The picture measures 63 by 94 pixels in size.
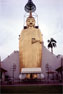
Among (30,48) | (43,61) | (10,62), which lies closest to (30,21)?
(30,48)

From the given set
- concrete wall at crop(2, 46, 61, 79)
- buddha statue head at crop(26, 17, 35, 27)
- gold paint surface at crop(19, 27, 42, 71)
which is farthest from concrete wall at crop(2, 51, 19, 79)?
buddha statue head at crop(26, 17, 35, 27)

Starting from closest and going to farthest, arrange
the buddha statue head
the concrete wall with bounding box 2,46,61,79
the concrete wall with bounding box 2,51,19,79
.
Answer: the buddha statue head → the concrete wall with bounding box 2,46,61,79 → the concrete wall with bounding box 2,51,19,79

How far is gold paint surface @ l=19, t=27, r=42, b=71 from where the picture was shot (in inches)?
1098

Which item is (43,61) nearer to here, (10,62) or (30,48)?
(30,48)

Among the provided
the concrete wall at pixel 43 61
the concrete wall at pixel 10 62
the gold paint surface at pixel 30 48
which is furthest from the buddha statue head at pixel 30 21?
the concrete wall at pixel 10 62

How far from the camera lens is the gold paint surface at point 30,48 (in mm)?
27891

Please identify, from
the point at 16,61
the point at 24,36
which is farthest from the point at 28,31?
the point at 16,61

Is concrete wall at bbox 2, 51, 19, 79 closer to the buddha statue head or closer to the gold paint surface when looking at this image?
the gold paint surface

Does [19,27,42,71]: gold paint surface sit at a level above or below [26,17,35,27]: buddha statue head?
below

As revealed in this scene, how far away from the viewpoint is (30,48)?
2847 centimetres

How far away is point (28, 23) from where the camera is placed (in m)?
30.3

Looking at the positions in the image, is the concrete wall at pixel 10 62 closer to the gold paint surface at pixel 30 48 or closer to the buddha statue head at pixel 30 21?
the gold paint surface at pixel 30 48

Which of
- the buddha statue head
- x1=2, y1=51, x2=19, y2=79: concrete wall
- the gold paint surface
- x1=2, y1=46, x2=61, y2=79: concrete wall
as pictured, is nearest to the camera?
the gold paint surface

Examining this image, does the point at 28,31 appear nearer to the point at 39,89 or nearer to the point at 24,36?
the point at 24,36
